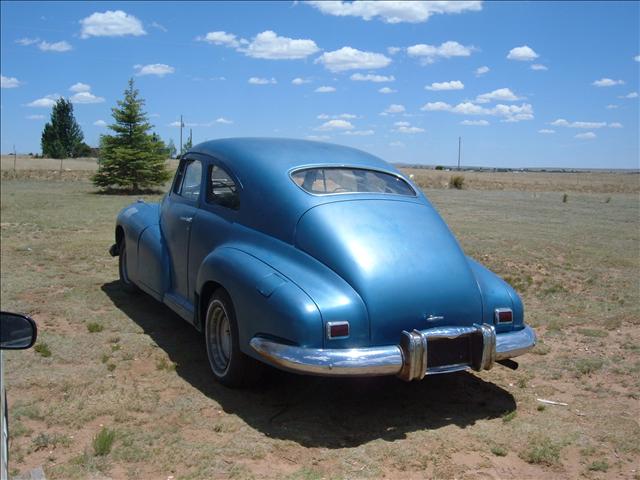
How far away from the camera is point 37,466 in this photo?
3.64 m

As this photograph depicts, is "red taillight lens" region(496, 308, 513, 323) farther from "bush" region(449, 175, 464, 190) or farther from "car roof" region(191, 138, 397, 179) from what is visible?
A: "bush" region(449, 175, 464, 190)

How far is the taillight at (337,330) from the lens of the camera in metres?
4.00

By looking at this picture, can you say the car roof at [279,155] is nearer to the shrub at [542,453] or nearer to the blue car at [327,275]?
the blue car at [327,275]

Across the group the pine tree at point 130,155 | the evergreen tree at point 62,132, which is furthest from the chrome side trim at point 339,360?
the evergreen tree at point 62,132

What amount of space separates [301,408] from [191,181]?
2506 mm

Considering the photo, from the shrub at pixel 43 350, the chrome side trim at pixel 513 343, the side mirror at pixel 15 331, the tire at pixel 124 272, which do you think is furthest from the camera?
the tire at pixel 124 272

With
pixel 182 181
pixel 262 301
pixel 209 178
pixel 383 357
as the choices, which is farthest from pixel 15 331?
pixel 182 181

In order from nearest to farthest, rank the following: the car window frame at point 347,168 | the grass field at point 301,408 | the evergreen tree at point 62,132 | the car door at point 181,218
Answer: the grass field at point 301,408 → the car window frame at point 347,168 → the car door at point 181,218 → the evergreen tree at point 62,132

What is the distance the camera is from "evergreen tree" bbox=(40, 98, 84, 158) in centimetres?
8444

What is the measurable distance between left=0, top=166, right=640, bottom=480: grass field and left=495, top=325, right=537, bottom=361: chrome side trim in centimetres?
44

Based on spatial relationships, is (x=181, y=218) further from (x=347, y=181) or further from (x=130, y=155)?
(x=130, y=155)

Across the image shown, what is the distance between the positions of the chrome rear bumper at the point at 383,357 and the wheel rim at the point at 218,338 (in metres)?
0.72

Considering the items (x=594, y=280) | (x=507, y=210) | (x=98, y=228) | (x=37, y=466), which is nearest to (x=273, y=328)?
(x=37, y=466)

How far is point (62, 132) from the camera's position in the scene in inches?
3388
